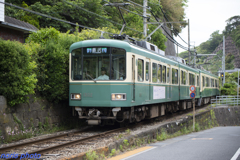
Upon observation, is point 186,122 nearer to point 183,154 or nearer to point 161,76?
point 161,76

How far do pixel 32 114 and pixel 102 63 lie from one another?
9.86 feet

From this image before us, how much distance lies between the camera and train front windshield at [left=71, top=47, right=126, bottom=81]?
1078cm

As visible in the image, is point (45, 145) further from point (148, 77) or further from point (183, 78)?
point (183, 78)

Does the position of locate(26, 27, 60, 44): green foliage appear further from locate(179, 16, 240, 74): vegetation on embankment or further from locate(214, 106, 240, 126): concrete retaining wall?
locate(179, 16, 240, 74): vegetation on embankment

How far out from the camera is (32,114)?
10.8 meters

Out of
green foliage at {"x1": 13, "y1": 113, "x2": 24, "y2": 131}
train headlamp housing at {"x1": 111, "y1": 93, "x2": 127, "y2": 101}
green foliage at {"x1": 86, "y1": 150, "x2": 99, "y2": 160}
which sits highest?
train headlamp housing at {"x1": 111, "y1": 93, "x2": 127, "y2": 101}

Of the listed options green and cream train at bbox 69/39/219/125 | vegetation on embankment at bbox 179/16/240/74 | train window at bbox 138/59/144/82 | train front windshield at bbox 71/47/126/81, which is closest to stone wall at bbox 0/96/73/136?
green and cream train at bbox 69/39/219/125

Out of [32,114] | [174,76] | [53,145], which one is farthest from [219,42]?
[53,145]

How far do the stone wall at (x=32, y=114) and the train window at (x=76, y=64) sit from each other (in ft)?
5.16

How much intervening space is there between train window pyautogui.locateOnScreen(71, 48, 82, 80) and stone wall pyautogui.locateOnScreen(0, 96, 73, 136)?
61.9 inches

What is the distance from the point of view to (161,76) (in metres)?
14.7

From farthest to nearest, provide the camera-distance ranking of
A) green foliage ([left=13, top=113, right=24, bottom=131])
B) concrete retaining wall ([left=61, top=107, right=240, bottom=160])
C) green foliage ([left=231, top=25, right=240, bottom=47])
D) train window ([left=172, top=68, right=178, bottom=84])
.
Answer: green foliage ([left=231, top=25, right=240, bottom=47]) < train window ([left=172, top=68, right=178, bottom=84]) < green foliage ([left=13, top=113, right=24, bottom=131]) < concrete retaining wall ([left=61, top=107, right=240, bottom=160])

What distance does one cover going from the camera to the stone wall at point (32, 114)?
933cm

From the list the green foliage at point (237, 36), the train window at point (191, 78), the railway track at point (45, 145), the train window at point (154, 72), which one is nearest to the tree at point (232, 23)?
the green foliage at point (237, 36)
